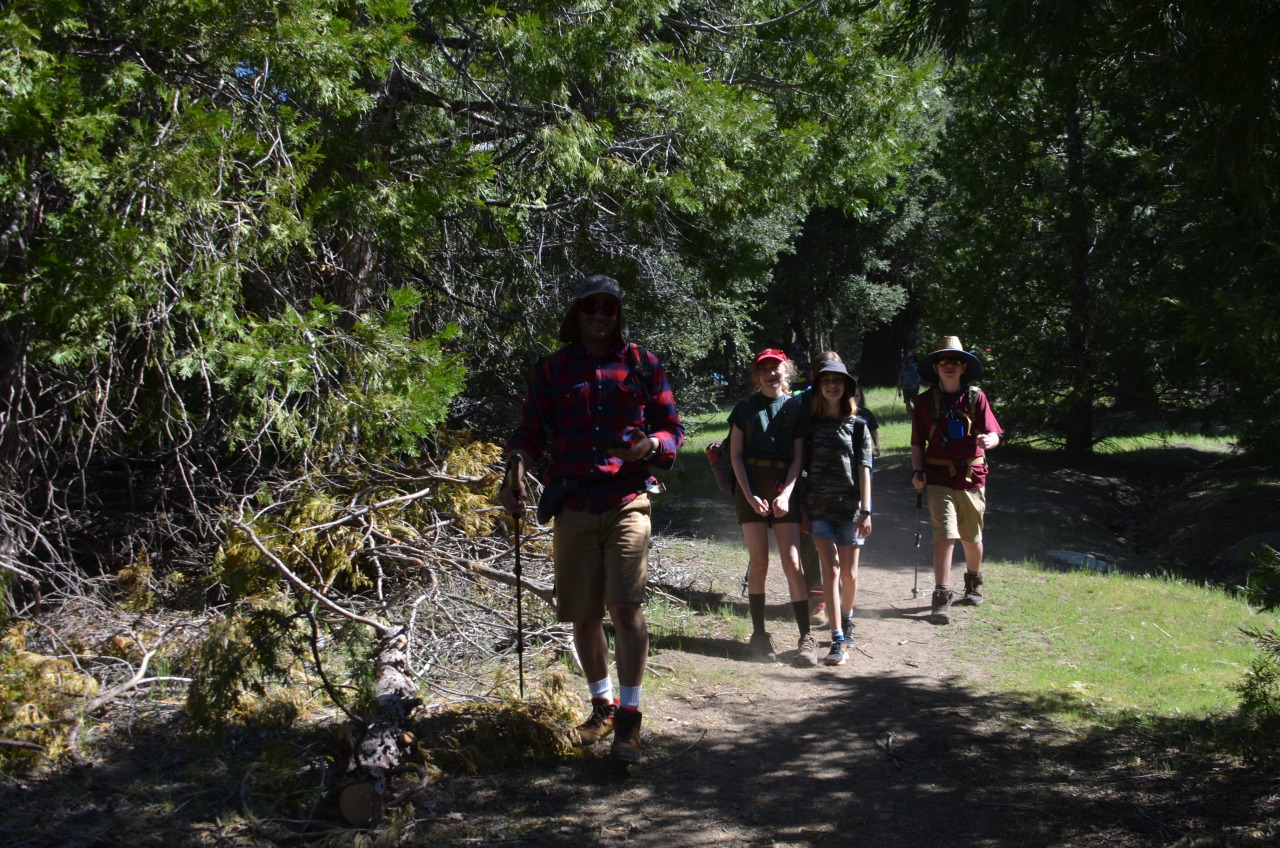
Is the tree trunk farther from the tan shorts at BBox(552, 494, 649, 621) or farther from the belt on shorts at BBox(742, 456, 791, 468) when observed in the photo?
the tan shorts at BBox(552, 494, 649, 621)

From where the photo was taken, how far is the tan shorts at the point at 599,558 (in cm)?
462

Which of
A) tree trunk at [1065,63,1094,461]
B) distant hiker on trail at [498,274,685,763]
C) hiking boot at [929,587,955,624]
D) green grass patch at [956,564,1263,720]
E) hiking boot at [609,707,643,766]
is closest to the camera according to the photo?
hiking boot at [609,707,643,766]

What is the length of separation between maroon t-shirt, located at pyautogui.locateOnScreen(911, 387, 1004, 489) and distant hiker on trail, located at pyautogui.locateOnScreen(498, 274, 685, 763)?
3406 millimetres

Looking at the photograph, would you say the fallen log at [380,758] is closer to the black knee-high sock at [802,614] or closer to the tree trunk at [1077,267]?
the black knee-high sock at [802,614]

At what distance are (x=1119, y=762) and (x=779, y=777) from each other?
A: 1574 millimetres

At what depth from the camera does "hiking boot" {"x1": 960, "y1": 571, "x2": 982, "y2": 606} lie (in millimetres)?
7945

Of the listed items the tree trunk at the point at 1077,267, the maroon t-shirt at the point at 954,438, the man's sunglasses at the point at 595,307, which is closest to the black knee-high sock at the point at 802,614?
the maroon t-shirt at the point at 954,438

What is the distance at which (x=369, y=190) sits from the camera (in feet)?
20.8

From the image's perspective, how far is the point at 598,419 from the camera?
4.66 m

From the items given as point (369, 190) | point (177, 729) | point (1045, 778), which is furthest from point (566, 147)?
point (1045, 778)

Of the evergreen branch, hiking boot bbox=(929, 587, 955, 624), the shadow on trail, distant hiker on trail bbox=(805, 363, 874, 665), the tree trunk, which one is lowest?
the shadow on trail

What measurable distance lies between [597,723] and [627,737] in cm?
33

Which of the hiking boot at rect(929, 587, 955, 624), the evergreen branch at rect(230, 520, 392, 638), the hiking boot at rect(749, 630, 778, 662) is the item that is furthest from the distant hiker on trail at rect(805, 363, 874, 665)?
the evergreen branch at rect(230, 520, 392, 638)

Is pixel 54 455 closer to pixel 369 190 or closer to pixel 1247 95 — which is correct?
pixel 369 190
